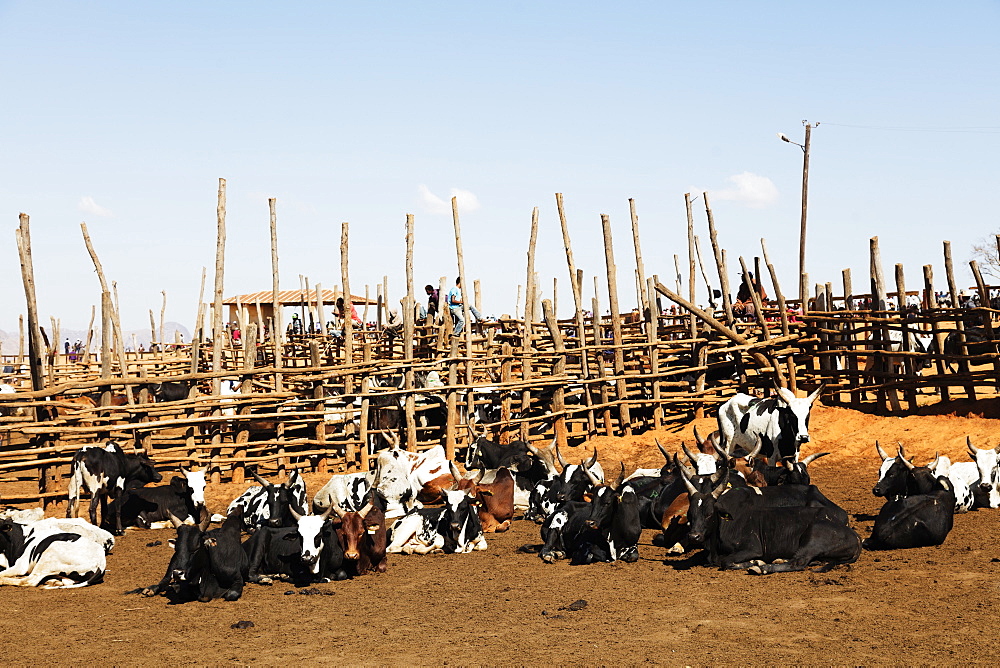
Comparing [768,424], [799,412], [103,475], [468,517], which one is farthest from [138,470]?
[799,412]

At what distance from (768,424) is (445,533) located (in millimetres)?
4694

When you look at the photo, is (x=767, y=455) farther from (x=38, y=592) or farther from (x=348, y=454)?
(x=38, y=592)

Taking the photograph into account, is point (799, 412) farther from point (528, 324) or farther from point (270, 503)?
point (270, 503)

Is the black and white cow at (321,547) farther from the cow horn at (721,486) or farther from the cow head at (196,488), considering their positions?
the cow horn at (721,486)

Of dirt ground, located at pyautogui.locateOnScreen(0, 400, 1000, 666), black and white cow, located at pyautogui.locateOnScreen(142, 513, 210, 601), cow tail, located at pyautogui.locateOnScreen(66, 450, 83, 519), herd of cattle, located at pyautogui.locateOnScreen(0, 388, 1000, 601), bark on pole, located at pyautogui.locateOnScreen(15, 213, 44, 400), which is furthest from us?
bark on pole, located at pyautogui.locateOnScreen(15, 213, 44, 400)

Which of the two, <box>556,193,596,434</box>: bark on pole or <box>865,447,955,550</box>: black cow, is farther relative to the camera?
<box>556,193,596,434</box>: bark on pole

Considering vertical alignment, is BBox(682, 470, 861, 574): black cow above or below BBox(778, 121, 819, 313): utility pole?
below

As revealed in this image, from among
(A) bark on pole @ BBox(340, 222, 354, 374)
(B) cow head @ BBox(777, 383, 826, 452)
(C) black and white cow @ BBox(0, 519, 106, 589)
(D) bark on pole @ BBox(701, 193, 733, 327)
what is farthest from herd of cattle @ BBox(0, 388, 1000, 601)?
(D) bark on pole @ BBox(701, 193, 733, 327)

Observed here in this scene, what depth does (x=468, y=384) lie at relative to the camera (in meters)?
12.8

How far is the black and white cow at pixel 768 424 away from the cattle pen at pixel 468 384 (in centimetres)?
182

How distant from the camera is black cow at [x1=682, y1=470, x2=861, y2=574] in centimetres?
678

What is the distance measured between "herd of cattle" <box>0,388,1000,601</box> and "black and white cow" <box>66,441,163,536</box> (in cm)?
1

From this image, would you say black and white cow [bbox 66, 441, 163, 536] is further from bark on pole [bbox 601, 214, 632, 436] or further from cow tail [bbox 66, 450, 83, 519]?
bark on pole [bbox 601, 214, 632, 436]

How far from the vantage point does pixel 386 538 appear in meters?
8.00
